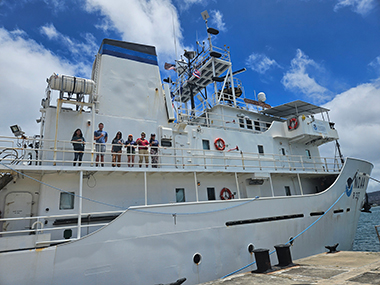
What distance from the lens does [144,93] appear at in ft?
35.3

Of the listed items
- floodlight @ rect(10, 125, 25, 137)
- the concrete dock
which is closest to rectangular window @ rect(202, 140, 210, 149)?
the concrete dock

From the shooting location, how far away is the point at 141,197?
8.93 metres

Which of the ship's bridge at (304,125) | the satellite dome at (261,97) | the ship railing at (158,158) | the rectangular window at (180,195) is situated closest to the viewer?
the ship railing at (158,158)

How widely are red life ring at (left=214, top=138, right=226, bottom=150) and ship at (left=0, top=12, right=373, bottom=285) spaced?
5 centimetres

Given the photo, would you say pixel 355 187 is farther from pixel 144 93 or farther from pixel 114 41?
pixel 114 41

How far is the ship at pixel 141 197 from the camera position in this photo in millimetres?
6651

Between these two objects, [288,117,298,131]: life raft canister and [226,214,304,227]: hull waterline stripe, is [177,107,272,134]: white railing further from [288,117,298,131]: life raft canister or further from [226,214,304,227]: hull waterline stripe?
[226,214,304,227]: hull waterline stripe

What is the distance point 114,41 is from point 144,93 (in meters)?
2.57

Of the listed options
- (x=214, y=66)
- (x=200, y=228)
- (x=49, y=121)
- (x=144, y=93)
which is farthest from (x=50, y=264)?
(x=214, y=66)

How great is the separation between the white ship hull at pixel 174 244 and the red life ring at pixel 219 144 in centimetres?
332

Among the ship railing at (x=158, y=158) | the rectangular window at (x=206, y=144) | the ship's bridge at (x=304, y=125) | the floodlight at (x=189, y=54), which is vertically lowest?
the ship railing at (x=158, y=158)

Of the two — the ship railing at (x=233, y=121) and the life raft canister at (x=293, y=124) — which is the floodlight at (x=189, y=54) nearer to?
the ship railing at (x=233, y=121)

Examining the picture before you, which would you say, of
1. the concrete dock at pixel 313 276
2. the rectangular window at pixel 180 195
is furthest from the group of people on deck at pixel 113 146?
the concrete dock at pixel 313 276

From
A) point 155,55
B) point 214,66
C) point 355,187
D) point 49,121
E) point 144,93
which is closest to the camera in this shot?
point 49,121
